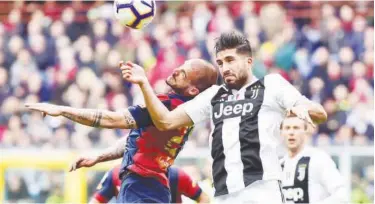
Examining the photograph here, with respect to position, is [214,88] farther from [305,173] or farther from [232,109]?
[305,173]

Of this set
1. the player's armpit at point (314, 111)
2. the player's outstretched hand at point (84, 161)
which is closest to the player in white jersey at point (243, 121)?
the player's armpit at point (314, 111)

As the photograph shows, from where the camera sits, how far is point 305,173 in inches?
318

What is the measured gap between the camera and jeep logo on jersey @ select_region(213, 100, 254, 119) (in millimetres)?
6195

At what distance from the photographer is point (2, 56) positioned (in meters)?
15.7

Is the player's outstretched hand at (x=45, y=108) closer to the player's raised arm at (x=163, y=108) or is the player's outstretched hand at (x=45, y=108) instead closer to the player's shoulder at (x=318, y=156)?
the player's raised arm at (x=163, y=108)

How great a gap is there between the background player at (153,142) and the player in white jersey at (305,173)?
1.23m

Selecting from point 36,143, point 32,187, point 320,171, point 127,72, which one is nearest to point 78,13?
point 36,143

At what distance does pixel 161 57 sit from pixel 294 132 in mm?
6335

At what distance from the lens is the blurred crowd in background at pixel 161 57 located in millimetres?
13281

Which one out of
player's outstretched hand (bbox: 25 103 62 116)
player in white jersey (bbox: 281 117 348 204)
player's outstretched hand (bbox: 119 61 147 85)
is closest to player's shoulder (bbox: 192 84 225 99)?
player's outstretched hand (bbox: 119 61 147 85)

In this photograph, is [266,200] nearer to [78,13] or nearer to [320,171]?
[320,171]

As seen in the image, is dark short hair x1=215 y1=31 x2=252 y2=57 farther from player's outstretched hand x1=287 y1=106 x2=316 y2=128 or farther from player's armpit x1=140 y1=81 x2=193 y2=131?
player's outstretched hand x1=287 y1=106 x2=316 y2=128

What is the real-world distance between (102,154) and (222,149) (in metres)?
1.32

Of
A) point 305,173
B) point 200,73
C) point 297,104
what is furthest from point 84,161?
point 305,173
